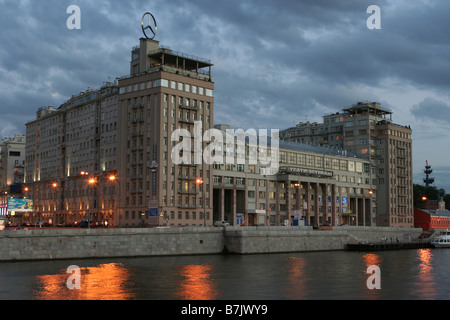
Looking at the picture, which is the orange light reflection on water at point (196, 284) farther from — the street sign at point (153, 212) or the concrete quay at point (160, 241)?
the street sign at point (153, 212)

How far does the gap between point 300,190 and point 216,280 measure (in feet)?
369

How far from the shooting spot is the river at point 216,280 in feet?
164

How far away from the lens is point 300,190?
561 ft

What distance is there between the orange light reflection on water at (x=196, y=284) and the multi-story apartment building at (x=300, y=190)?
61.5 meters

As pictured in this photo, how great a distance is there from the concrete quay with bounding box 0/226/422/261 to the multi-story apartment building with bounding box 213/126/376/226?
13.1m

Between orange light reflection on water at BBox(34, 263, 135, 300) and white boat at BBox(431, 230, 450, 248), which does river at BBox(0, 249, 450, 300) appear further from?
white boat at BBox(431, 230, 450, 248)

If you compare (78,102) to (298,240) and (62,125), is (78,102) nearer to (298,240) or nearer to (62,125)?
(62,125)

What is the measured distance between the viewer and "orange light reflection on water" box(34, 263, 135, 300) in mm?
48503

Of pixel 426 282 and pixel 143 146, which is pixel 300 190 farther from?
pixel 426 282

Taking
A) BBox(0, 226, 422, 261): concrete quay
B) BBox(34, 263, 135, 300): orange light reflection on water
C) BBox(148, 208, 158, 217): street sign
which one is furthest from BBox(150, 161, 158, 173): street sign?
BBox(34, 263, 135, 300): orange light reflection on water

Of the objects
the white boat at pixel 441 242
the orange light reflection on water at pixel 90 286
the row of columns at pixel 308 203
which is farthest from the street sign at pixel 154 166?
the white boat at pixel 441 242

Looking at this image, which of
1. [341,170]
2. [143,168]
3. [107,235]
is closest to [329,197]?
[341,170]

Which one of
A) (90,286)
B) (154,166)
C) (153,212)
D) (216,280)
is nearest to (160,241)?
(153,212)

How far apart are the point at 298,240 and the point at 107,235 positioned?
41.6m
